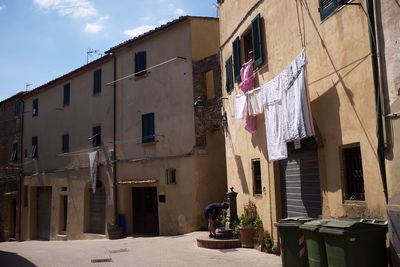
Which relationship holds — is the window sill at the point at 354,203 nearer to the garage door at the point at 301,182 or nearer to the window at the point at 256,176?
the garage door at the point at 301,182

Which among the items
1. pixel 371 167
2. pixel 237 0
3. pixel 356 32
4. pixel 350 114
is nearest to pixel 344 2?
pixel 356 32

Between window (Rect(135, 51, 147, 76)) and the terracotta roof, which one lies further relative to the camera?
window (Rect(135, 51, 147, 76))

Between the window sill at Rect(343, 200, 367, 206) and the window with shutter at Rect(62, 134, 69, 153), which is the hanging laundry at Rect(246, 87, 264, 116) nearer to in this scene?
the window sill at Rect(343, 200, 367, 206)

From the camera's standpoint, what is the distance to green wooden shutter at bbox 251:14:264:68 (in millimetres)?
11688

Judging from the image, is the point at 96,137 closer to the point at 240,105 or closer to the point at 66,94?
the point at 66,94

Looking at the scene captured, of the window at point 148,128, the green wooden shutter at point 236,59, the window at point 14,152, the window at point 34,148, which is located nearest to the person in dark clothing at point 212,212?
the green wooden shutter at point 236,59

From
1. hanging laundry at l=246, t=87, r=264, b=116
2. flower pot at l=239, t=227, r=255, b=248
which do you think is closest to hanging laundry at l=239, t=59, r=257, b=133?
hanging laundry at l=246, t=87, r=264, b=116

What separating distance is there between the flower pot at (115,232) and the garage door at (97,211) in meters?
2.14

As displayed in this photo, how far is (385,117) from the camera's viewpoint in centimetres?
675

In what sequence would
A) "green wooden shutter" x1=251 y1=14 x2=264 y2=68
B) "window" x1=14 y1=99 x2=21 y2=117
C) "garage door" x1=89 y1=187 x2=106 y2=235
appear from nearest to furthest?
"green wooden shutter" x1=251 y1=14 x2=264 y2=68 < "garage door" x1=89 y1=187 x2=106 y2=235 < "window" x1=14 y1=99 x2=21 y2=117

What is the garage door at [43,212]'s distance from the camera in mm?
27377

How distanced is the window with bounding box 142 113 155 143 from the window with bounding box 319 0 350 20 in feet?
40.6

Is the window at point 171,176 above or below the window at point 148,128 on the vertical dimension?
below

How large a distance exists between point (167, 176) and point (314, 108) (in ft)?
35.6
